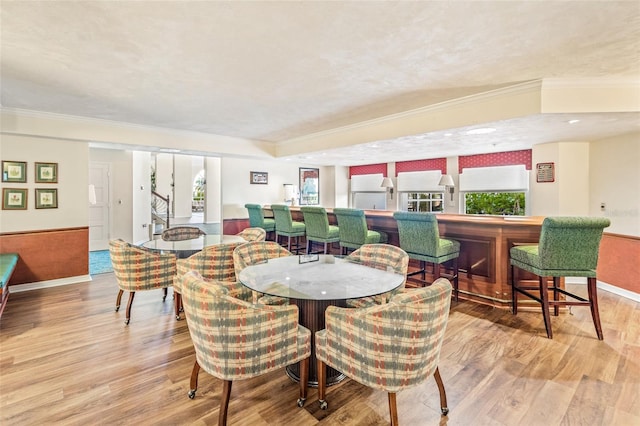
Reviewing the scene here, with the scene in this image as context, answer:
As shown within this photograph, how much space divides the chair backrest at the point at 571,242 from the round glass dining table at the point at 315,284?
1552mm

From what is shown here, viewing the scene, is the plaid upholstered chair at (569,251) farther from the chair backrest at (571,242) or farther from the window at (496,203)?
the window at (496,203)

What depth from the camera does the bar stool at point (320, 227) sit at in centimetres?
452

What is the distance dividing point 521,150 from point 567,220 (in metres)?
3.61

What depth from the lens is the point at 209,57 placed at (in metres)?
2.56

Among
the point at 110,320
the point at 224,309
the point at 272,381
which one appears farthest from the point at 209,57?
the point at 110,320

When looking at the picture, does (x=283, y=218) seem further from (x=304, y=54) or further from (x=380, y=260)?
(x=304, y=54)

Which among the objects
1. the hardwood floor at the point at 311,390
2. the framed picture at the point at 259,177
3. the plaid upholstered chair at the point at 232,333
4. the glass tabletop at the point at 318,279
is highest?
the framed picture at the point at 259,177

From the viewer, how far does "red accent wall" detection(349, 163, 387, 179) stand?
8.17 meters

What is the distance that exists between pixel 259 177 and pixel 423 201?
A: 402 centimetres

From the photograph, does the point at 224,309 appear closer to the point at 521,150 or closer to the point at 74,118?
the point at 74,118

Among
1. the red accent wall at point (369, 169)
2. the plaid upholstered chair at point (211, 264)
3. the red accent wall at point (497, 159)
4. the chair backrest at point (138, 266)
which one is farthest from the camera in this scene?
the red accent wall at point (369, 169)

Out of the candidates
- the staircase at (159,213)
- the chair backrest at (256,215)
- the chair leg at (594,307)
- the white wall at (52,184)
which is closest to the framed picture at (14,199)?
the white wall at (52,184)

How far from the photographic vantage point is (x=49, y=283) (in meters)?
4.37

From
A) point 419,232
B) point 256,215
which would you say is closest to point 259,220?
point 256,215
